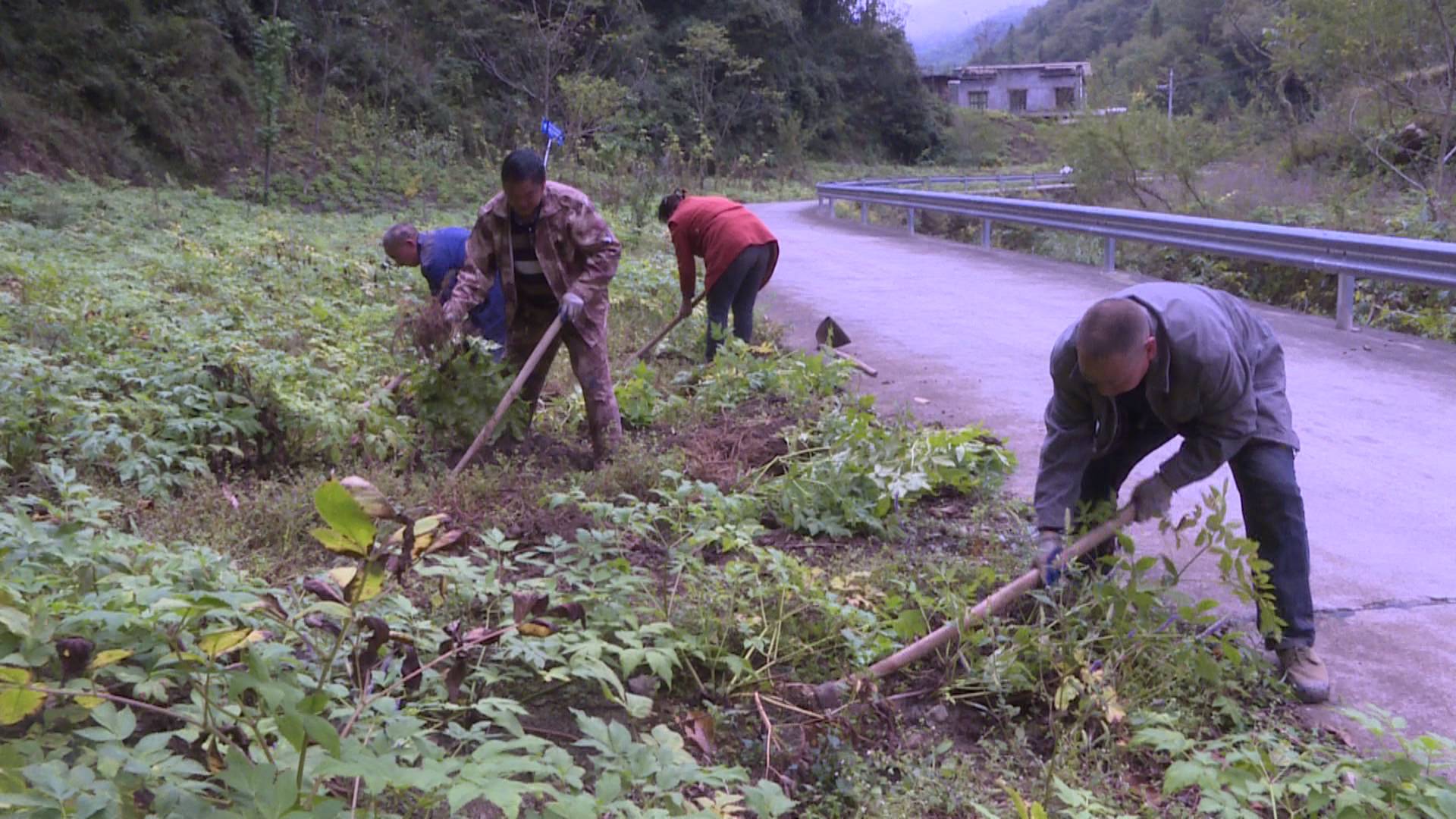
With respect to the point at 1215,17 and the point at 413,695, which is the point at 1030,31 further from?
the point at 413,695

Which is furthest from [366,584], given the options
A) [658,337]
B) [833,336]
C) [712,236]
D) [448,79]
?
[448,79]

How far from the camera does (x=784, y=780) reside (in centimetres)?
332

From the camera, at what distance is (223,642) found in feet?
7.98

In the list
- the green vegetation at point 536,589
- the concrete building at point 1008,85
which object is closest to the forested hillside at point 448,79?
the green vegetation at point 536,589

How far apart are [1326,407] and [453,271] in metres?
5.32

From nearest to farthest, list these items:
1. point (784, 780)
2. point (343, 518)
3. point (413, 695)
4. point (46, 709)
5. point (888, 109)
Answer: point (343, 518) < point (46, 709) < point (413, 695) < point (784, 780) < point (888, 109)

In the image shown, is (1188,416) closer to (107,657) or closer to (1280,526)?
(1280,526)

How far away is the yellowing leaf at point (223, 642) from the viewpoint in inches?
95.3

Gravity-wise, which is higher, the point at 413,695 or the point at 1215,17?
the point at 1215,17

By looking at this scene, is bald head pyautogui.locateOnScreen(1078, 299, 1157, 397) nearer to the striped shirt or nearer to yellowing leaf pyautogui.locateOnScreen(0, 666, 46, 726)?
yellowing leaf pyautogui.locateOnScreen(0, 666, 46, 726)

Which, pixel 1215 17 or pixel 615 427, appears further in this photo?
pixel 1215 17

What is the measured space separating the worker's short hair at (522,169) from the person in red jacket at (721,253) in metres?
2.44

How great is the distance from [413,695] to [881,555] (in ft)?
7.49

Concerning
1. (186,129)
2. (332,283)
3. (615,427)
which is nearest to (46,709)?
(615,427)
